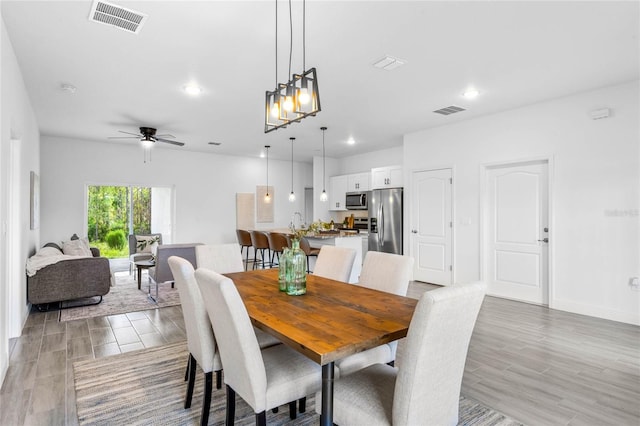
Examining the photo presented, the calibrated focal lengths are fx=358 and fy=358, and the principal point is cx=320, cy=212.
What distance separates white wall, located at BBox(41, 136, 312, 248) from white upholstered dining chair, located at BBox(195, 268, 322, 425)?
259 inches

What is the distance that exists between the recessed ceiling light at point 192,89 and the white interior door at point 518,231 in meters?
4.13

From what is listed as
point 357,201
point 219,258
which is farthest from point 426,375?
point 357,201

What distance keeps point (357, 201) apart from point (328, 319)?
655 cm

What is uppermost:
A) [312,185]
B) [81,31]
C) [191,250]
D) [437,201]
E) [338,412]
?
[81,31]

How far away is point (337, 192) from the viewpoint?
888 centimetres

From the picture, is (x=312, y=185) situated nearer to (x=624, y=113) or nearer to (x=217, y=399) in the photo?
(x=624, y=113)

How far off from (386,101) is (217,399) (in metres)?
3.78

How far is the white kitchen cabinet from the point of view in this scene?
870 centimetres

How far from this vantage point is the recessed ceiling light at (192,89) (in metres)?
4.00

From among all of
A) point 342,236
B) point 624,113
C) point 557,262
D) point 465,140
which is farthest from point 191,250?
point 624,113

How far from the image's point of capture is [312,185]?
32.7ft

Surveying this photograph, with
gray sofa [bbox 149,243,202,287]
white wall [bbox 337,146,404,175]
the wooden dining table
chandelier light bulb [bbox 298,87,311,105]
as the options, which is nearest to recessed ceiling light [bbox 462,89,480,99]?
chandelier light bulb [bbox 298,87,311,105]

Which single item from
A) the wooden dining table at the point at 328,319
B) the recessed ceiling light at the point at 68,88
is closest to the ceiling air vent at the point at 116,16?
the recessed ceiling light at the point at 68,88

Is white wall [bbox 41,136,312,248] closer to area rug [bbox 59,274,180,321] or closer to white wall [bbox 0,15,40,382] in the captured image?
area rug [bbox 59,274,180,321]
